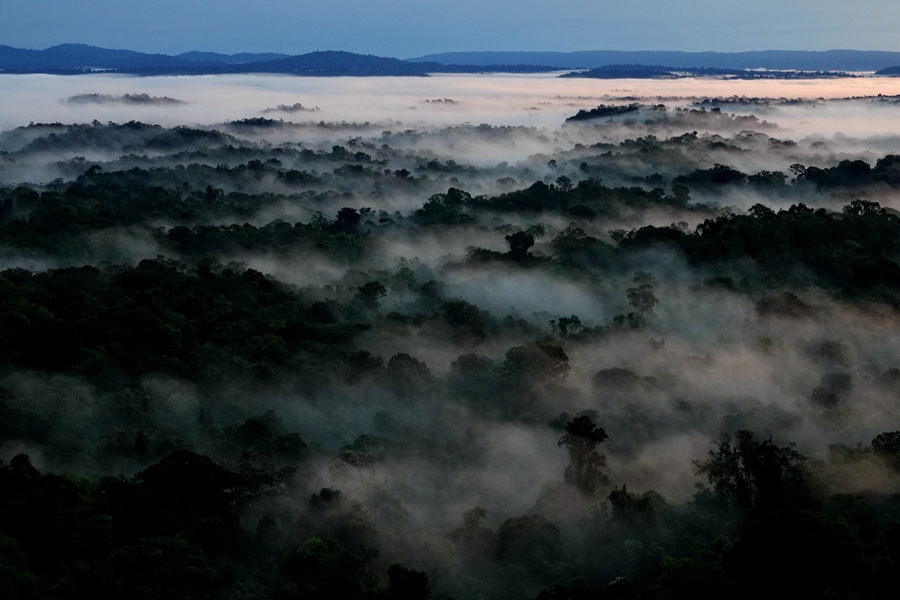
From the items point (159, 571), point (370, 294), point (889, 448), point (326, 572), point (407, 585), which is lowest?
point (407, 585)

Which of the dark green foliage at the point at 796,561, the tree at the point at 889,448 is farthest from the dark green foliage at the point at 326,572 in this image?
the tree at the point at 889,448

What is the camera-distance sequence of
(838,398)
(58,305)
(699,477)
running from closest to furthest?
(699,477) < (838,398) < (58,305)

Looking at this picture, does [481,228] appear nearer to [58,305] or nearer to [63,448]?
[58,305]

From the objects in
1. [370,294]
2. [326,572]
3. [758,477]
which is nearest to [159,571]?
[326,572]

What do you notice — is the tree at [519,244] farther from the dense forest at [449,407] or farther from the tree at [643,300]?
the tree at [643,300]

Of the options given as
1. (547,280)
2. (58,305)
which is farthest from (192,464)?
(547,280)

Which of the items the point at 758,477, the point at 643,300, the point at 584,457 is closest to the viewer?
the point at 758,477

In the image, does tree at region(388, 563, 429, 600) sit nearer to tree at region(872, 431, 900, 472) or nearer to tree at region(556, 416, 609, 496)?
tree at region(556, 416, 609, 496)

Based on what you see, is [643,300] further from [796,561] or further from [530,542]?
[796,561]
